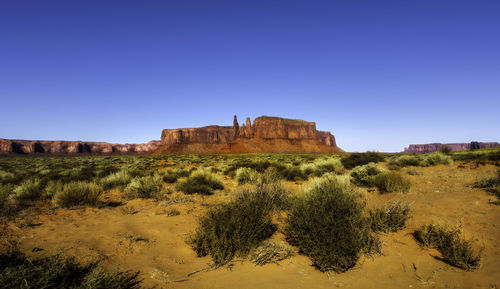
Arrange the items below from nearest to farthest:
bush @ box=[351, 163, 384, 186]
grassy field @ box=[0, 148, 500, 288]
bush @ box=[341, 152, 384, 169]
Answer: grassy field @ box=[0, 148, 500, 288]
bush @ box=[351, 163, 384, 186]
bush @ box=[341, 152, 384, 169]

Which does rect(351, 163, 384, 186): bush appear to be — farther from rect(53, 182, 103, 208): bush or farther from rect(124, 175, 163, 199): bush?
rect(53, 182, 103, 208): bush

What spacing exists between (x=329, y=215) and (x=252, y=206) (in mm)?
1766

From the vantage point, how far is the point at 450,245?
4.26m

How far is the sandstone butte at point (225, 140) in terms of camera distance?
4803 inches

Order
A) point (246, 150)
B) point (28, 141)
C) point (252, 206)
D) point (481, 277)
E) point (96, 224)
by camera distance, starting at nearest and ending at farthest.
A: point (481, 277) < point (252, 206) < point (96, 224) < point (246, 150) < point (28, 141)

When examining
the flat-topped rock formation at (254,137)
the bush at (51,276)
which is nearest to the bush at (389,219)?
the bush at (51,276)

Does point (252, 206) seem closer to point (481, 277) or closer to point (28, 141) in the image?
point (481, 277)

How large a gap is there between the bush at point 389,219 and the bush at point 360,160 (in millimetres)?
12276

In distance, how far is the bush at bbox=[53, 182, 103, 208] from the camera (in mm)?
7426

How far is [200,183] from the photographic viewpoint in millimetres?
10906

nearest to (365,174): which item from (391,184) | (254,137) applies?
(391,184)

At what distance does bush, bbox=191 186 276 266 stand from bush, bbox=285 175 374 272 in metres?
0.71

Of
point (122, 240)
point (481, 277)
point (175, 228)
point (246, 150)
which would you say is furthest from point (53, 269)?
point (246, 150)

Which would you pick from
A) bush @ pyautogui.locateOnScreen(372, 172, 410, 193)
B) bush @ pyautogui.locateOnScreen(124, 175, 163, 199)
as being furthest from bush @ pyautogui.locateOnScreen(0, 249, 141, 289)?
bush @ pyautogui.locateOnScreen(372, 172, 410, 193)
